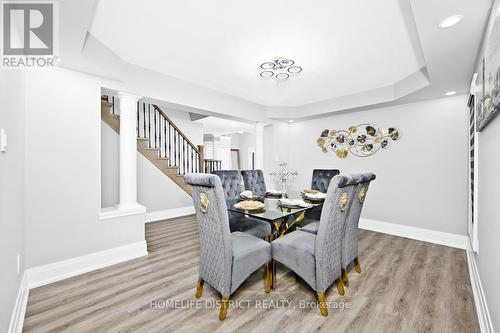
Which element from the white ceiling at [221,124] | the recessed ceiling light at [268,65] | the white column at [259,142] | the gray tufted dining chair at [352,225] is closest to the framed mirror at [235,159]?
the white ceiling at [221,124]

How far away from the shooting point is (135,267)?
2.54 m

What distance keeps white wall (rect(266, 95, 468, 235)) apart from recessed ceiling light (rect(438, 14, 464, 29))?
7.43 ft

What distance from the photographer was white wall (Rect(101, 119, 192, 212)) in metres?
3.87

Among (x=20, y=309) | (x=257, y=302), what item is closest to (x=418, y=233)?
(x=257, y=302)

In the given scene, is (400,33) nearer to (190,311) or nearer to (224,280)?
(224,280)

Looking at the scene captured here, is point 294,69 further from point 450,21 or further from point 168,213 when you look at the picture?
point 168,213

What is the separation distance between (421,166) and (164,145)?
16.9ft

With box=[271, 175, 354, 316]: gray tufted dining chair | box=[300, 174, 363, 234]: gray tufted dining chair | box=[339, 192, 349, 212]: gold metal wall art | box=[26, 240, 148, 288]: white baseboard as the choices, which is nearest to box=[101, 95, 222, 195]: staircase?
box=[26, 240, 148, 288]: white baseboard

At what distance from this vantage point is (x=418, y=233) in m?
3.58

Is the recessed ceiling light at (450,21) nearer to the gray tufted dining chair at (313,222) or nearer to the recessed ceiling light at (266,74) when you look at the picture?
the gray tufted dining chair at (313,222)

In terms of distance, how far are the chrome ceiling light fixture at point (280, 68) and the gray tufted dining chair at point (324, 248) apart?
5.66ft

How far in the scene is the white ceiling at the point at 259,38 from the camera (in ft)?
5.91

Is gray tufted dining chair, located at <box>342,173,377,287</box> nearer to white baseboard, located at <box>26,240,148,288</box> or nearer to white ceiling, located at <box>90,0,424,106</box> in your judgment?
white ceiling, located at <box>90,0,424,106</box>

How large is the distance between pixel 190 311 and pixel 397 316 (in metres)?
1.66
